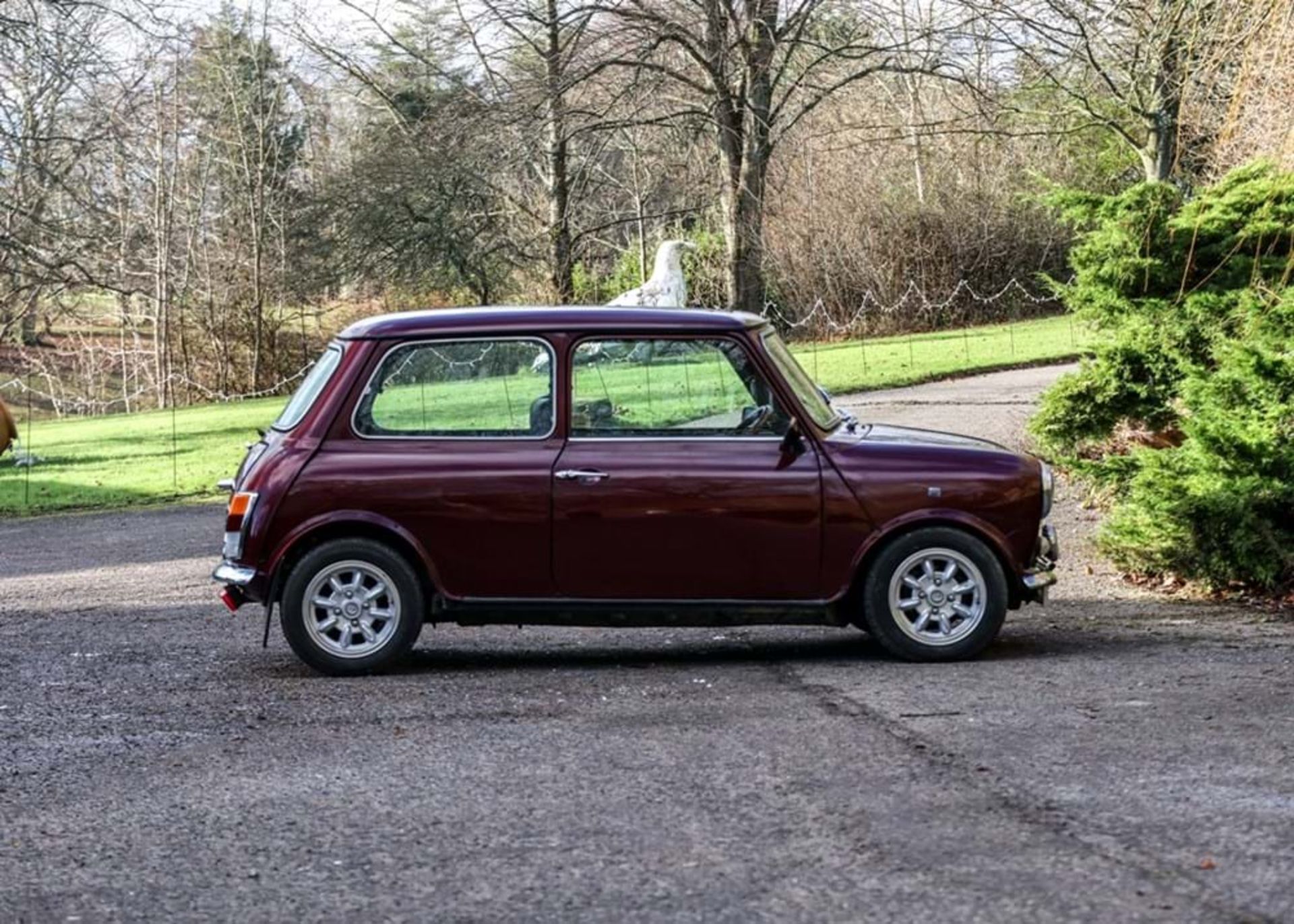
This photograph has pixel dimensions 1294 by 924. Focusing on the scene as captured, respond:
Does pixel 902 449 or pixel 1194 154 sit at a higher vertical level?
pixel 1194 154

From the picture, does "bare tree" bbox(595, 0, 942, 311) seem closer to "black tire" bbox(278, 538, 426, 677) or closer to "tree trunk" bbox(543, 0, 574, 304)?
"tree trunk" bbox(543, 0, 574, 304)

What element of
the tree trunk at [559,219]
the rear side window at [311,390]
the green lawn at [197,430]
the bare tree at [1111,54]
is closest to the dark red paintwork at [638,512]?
the rear side window at [311,390]

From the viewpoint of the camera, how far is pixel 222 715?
8539 mm

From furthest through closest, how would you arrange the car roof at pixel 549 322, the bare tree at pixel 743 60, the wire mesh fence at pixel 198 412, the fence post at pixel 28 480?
1. the wire mesh fence at pixel 198 412
2. the bare tree at pixel 743 60
3. the fence post at pixel 28 480
4. the car roof at pixel 549 322

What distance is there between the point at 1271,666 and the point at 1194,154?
1065 cm

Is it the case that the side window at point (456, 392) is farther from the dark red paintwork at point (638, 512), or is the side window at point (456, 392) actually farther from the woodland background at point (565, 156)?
the woodland background at point (565, 156)

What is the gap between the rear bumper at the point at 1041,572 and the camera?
31.0 ft

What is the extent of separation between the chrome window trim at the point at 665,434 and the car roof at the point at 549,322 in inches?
1.3

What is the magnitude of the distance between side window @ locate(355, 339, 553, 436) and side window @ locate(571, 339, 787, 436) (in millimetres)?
191

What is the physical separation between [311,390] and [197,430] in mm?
22772

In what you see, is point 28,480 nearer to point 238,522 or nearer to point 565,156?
point 565,156

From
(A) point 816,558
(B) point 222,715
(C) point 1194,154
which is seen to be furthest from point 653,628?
(C) point 1194,154

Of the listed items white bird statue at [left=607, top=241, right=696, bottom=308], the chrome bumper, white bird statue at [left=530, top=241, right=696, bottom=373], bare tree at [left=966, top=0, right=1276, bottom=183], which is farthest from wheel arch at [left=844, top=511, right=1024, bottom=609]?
white bird statue at [left=607, top=241, right=696, bottom=308]

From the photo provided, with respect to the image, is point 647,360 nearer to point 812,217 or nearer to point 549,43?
→ point 549,43
